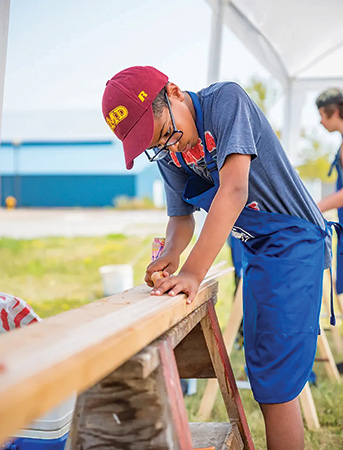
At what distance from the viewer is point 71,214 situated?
1694cm

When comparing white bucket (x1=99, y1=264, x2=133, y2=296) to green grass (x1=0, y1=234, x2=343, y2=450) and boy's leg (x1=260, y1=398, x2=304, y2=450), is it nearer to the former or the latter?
green grass (x1=0, y1=234, x2=343, y2=450)

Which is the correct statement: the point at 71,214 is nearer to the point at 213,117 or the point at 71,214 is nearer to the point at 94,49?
the point at 94,49

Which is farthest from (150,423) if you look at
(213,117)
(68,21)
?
(68,21)

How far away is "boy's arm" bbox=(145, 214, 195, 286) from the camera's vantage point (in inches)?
71.0

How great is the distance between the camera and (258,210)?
175 centimetres

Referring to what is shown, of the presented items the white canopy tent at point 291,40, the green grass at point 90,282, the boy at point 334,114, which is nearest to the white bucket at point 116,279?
the green grass at point 90,282

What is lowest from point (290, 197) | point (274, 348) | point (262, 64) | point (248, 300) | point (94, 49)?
point (274, 348)

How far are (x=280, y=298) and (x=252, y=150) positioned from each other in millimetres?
471

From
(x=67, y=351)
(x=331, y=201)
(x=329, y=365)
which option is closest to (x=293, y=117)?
(x=331, y=201)

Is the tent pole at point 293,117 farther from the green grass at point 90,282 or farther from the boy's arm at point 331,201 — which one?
the boy's arm at point 331,201

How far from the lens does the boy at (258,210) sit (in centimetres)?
153

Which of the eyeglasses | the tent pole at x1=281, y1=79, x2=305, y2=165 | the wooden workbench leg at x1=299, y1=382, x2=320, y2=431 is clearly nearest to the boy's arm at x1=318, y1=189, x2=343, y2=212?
the wooden workbench leg at x1=299, y1=382, x2=320, y2=431

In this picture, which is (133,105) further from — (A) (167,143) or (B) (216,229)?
(B) (216,229)

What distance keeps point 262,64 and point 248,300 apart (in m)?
3.42
